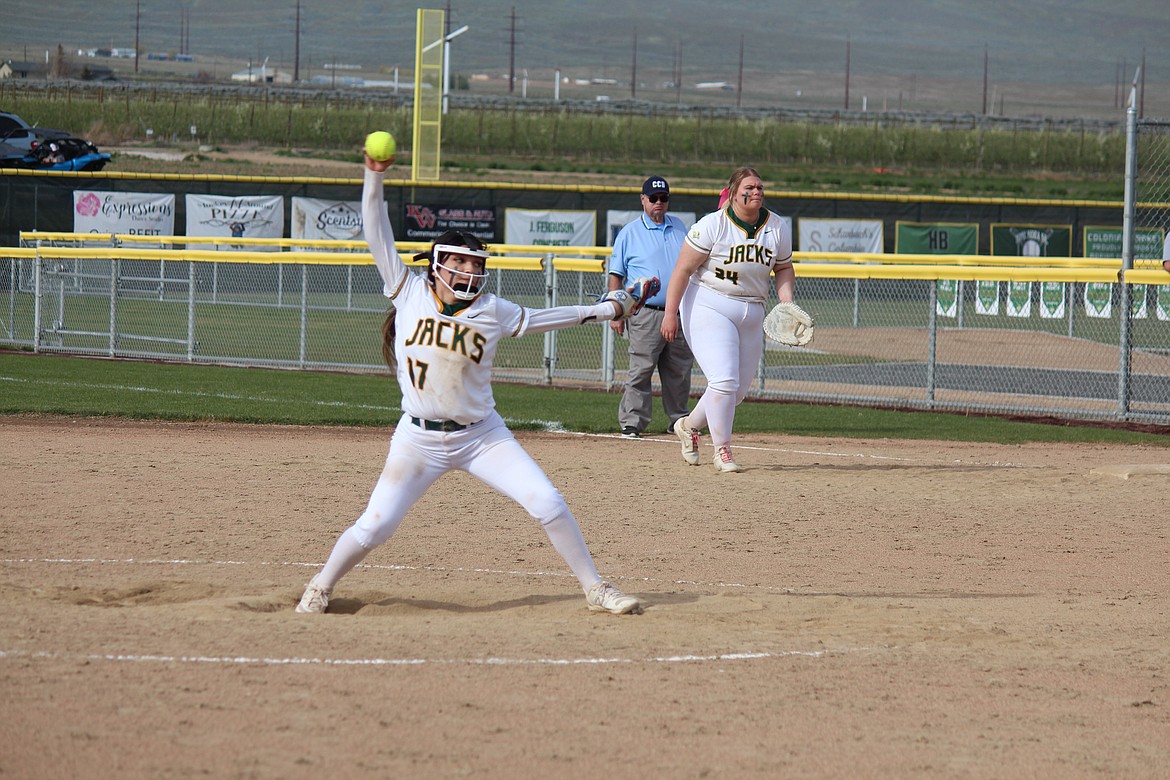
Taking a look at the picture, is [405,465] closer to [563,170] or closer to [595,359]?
[595,359]

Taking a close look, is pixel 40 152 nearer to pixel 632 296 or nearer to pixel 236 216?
pixel 236 216

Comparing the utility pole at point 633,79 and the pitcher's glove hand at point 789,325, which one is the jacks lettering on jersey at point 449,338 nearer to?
the pitcher's glove hand at point 789,325

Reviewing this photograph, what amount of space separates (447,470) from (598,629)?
3.01 ft

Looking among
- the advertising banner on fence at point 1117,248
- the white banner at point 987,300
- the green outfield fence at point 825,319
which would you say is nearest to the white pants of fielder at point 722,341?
the green outfield fence at point 825,319

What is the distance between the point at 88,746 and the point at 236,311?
68.6 feet

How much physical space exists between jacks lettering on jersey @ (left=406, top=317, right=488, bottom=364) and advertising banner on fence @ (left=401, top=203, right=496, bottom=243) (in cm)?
2666

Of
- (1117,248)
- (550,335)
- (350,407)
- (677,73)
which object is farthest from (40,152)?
(677,73)

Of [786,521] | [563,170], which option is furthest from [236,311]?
[563,170]

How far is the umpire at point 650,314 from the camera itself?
36.0 ft

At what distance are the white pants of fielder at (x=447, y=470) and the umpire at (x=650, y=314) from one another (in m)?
5.19

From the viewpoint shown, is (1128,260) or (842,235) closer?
(1128,260)

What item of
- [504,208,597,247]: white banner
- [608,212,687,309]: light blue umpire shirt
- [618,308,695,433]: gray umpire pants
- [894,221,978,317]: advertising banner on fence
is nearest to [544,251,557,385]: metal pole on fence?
[618,308,695,433]: gray umpire pants

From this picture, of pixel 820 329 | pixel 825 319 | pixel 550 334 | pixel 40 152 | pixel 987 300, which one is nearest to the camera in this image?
pixel 550 334

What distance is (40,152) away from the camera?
37469mm
